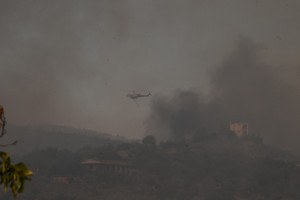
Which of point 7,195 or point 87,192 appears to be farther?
point 87,192

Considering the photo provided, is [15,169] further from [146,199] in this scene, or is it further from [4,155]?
[146,199]

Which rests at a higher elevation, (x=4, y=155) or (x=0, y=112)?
(x=0, y=112)

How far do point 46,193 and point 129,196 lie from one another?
35.6 meters

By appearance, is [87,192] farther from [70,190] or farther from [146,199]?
[146,199]

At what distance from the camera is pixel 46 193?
187 meters

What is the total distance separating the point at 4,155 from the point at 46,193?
18595 centimetres

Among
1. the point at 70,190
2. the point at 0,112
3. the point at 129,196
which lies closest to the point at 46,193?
the point at 70,190

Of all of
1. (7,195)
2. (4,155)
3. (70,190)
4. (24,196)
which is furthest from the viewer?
(70,190)

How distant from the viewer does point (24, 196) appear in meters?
178

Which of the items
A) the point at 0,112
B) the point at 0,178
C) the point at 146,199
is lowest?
the point at 146,199

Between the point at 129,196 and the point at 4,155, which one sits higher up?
the point at 4,155

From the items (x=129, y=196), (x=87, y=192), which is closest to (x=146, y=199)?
(x=129, y=196)

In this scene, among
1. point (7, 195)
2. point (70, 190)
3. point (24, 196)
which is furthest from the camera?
point (70, 190)

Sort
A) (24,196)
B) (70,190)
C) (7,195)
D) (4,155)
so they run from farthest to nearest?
(70,190)
(24,196)
(7,195)
(4,155)
